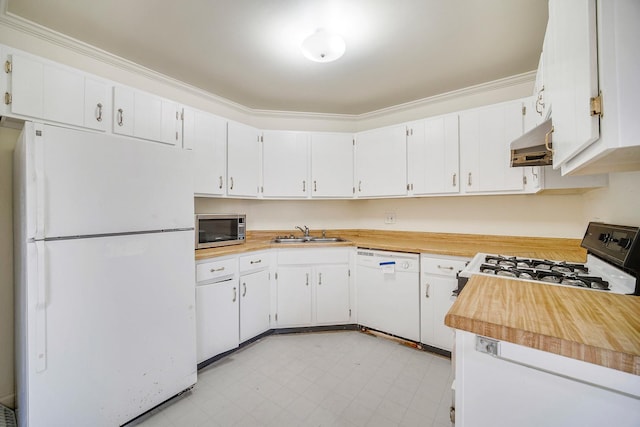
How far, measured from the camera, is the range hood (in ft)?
4.44

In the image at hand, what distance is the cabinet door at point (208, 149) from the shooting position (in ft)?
7.49

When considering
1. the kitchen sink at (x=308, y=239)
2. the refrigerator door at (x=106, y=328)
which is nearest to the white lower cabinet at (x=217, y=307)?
the refrigerator door at (x=106, y=328)

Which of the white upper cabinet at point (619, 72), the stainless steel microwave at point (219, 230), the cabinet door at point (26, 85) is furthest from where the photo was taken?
the stainless steel microwave at point (219, 230)

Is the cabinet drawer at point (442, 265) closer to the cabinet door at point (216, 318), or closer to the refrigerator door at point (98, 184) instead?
the cabinet door at point (216, 318)

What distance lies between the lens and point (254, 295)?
8.01ft

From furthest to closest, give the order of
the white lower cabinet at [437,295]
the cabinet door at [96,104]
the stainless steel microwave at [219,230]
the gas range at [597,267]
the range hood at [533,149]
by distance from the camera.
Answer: the stainless steel microwave at [219,230] → the white lower cabinet at [437,295] → the cabinet door at [96,104] → the range hood at [533,149] → the gas range at [597,267]

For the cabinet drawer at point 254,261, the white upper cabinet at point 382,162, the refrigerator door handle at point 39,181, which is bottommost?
the cabinet drawer at point 254,261

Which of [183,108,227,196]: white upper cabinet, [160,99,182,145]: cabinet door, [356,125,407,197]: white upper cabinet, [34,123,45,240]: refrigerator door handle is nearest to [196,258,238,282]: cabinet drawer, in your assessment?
[183,108,227,196]: white upper cabinet

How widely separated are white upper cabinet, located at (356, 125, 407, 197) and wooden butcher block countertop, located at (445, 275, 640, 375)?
1762mm

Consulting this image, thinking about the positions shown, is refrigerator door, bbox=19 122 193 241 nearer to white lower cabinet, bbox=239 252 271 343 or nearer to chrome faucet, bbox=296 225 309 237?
white lower cabinet, bbox=239 252 271 343

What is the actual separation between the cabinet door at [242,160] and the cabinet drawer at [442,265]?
1.81 metres

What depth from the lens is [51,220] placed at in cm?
123

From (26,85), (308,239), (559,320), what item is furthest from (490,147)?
(26,85)

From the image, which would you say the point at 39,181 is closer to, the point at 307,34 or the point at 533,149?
the point at 307,34
